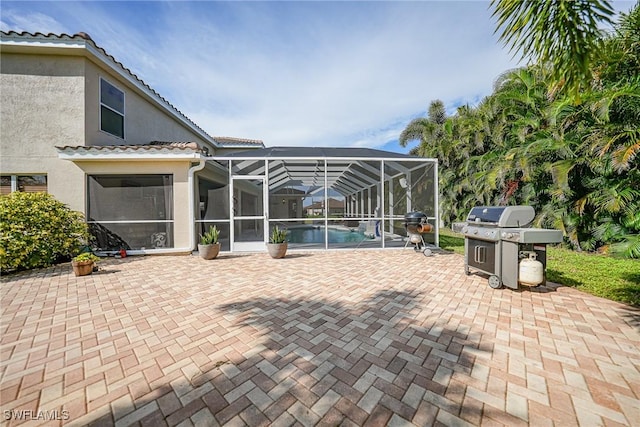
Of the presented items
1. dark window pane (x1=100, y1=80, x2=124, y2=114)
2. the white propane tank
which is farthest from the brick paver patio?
dark window pane (x1=100, y1=80, x2=124, y2=114)

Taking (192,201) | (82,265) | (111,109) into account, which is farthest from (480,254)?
(111,109)

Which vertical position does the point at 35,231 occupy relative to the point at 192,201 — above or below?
below

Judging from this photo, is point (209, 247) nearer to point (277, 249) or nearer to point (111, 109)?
point (277, 249)

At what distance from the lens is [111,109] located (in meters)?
8.89

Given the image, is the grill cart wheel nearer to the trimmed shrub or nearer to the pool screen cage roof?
the pool screen cage roof

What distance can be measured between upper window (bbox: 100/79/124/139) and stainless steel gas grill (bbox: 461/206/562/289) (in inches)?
466

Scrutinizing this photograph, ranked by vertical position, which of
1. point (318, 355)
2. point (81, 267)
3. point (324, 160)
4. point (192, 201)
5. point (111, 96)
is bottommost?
point (318, 355)

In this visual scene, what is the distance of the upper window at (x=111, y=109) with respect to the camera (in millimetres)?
8578

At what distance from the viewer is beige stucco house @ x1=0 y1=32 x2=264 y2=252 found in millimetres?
7578

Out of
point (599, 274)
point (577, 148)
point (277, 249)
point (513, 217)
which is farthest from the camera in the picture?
point (577, 148)

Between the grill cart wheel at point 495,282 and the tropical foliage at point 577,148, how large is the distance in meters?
3.15

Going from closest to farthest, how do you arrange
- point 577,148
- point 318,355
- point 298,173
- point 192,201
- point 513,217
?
point 318,355
point 513,217
point 577,148
point 192,201
point 298,173

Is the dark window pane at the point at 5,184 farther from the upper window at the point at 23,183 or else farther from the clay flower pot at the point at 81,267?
the clay flower pot at the point at 81,267

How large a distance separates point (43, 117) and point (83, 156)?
7.19 ft
